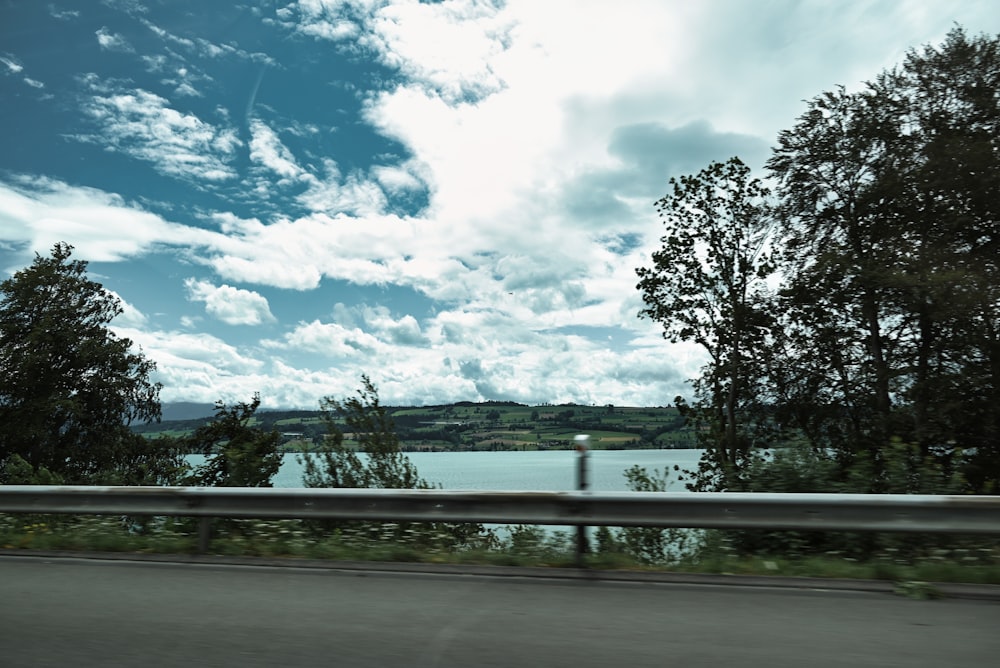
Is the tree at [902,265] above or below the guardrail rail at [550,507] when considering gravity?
above

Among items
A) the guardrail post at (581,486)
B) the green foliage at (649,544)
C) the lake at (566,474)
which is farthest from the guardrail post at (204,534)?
the green foliage at (649,544)

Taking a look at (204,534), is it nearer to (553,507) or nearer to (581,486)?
(553,507)

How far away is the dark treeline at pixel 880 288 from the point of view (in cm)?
1659

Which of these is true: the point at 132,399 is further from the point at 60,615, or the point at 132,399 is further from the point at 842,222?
the point at 60,615

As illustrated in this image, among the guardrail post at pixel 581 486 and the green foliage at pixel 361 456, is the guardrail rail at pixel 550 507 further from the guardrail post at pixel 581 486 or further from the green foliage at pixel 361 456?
the green foliage at pixel 361 456

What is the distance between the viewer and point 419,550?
22.0 feet

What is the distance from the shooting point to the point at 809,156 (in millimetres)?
21219

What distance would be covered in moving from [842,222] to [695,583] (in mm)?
17811

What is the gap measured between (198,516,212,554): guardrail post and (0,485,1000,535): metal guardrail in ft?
0.37

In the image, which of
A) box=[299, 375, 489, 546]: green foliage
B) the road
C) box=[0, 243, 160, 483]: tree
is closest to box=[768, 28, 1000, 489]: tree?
box=[299, 375, 489, 546]: green foliage

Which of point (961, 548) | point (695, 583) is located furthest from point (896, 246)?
point (695, 583)

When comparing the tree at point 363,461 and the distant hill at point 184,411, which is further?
the distant hill at point 184,411

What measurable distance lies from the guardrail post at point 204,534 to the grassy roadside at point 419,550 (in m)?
0.08

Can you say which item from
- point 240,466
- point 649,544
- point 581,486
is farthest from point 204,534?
point 649,544
